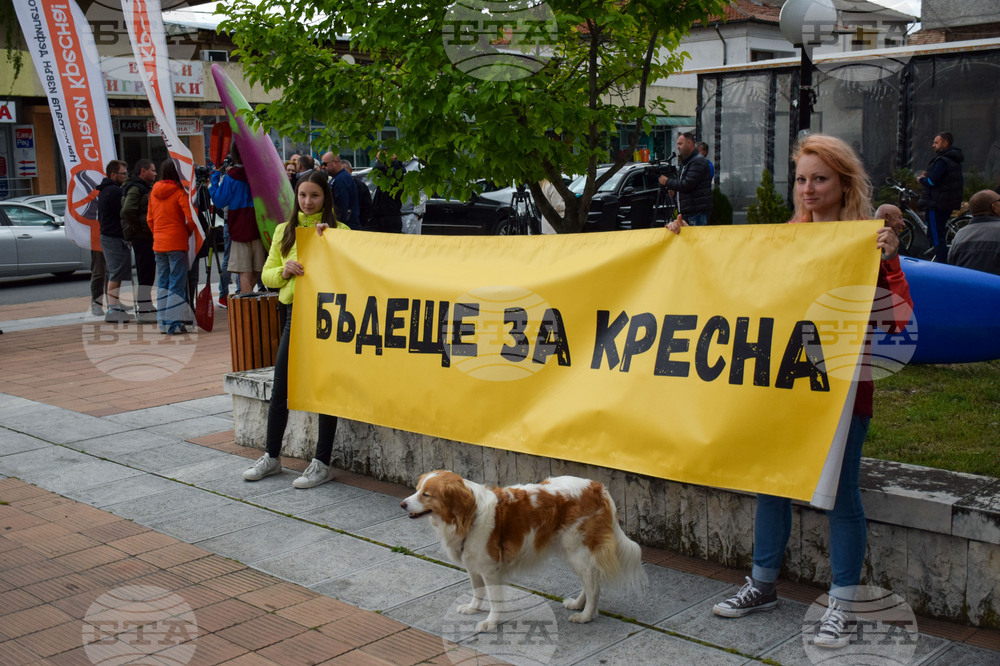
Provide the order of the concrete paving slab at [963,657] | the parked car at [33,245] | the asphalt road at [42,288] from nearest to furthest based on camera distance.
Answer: the concrete paving slab at [963,657]
the asphalt road at [42,288]
the parked car at [33,245]

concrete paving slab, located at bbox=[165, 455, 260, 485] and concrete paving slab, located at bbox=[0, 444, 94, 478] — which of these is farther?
concrete paving slab, located at bbox=[0, 444, 94, 478]

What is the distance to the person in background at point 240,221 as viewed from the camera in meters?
12.1

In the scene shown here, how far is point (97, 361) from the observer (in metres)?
10.8

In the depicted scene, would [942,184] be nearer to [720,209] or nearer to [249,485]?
[720,209]

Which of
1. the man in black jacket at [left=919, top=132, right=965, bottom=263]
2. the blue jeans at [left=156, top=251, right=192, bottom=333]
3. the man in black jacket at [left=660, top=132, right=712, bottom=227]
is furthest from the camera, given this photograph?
the man in black jacket at [left=660, top=132, right=712, bottom=227]

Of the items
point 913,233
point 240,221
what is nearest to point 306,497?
A: point 240,221

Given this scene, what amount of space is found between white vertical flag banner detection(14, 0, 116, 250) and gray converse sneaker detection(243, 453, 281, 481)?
8563 millimetres

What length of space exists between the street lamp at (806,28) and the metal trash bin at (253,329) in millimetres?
6357

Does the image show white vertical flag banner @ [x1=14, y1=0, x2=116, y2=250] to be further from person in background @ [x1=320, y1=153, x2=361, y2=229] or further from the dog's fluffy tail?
the dog's fluffy tail

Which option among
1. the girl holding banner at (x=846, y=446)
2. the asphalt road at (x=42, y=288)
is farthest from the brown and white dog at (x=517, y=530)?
the asphalt road at (x=42, y=288)

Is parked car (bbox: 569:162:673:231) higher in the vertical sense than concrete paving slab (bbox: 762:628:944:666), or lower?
higher

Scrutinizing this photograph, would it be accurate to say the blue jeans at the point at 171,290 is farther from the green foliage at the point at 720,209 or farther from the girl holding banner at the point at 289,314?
the green foliage at the point at 720,209

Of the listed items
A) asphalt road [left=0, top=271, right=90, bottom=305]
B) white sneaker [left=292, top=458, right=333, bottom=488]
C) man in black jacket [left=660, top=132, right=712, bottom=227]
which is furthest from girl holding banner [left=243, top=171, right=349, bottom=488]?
asphalt road [left=0, top=271, right=90, bottom=305]

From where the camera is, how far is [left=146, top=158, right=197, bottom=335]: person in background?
12.2 metres
